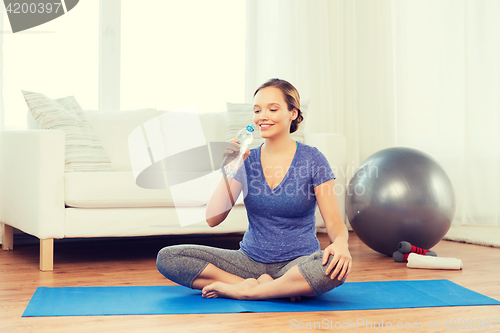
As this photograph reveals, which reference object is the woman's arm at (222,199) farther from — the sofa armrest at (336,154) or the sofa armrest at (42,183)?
the sofa armrest at (336,154)

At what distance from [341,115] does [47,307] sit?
2.71 m

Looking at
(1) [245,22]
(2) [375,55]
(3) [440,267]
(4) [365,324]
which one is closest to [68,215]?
(4) [365,324]

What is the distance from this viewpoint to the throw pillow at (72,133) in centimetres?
260

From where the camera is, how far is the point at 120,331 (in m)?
1.31

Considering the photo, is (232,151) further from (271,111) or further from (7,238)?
(7,238)

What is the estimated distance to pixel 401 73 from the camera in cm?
387

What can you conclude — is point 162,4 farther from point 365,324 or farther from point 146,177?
point 365,324

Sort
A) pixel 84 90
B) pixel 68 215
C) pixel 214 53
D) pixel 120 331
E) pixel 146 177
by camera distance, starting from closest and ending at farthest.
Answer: pixel 120 331, pixel 68 215, pixel 146 177, pixel 84 90, pixel 214 53

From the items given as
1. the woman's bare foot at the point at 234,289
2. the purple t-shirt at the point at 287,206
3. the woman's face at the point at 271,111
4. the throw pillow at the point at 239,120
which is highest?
the throw pillow at the point at 239,120

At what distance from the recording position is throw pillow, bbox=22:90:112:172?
260cm

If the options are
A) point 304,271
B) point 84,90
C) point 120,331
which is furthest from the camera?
point 84,90

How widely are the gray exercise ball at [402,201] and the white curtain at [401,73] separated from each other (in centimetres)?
129

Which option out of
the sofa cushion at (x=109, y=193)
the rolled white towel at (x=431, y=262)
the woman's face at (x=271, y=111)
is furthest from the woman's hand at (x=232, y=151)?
the rolled white towel at (x=431, y=262)

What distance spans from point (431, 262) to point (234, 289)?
3.58 ft
